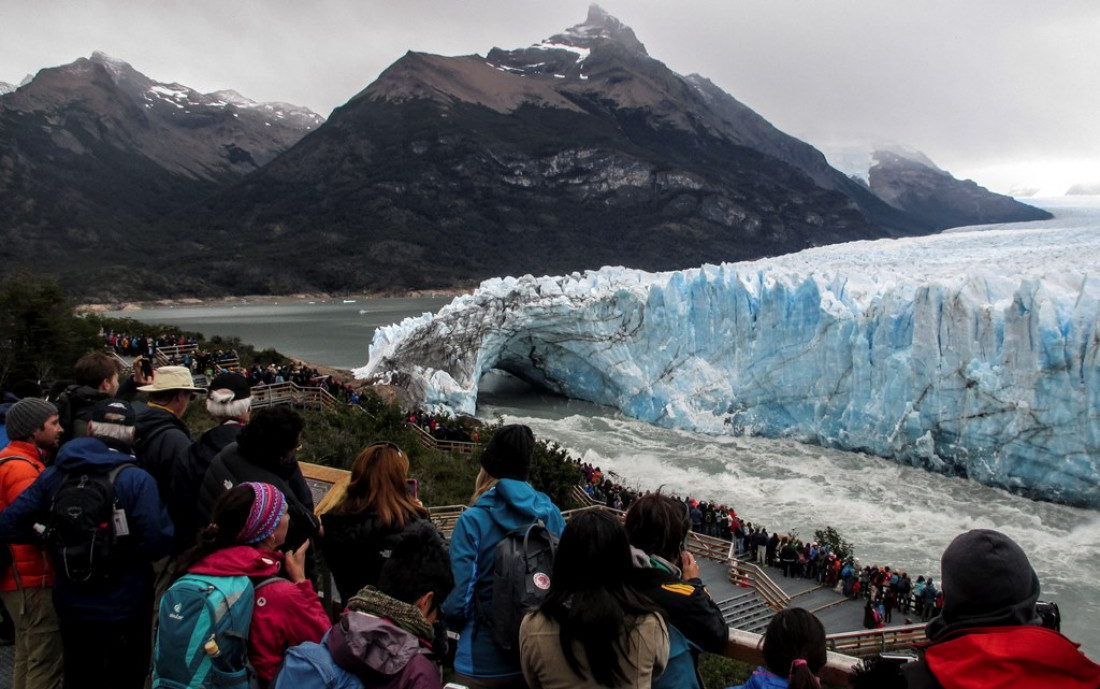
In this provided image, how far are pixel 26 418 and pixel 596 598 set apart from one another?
7.57 ft

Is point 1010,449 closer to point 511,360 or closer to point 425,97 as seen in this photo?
point 511,360

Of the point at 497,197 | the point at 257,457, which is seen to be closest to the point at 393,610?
the point at 257,457

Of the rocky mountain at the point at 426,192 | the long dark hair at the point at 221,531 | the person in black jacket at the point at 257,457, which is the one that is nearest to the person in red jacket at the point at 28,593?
the person in black jacket at the point at 257,457

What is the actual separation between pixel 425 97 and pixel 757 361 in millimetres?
92627

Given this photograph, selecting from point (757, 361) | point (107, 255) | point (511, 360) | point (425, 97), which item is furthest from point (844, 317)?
point (425, 97)

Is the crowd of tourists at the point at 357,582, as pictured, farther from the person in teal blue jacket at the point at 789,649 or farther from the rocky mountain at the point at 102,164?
the rocky mountain at the point at 102,164

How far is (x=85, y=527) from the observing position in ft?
7.41

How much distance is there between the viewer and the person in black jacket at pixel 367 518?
7.68 feet

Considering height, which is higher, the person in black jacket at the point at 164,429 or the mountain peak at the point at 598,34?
the mountain peak at the point at 598,34

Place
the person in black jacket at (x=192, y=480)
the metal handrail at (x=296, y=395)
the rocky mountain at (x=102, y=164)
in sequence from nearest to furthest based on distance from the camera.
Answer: the person in black jacket at (x=192, y=480)
the metal handrail at (x=296, y=395)
the rocky mountain at (x=102, y=164)

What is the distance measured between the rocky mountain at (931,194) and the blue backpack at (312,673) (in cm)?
9453

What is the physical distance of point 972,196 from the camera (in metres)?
97.9

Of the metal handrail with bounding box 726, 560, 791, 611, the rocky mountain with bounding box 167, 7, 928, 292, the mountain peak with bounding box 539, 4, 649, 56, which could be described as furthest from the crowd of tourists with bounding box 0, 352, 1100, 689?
the mountain peak with bounding box 539, 4, 649, 56

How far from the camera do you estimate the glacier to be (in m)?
12.4
